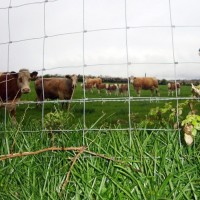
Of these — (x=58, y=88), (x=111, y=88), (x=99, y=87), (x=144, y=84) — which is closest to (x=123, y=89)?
(x=111, y=88)

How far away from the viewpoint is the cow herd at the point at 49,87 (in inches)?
328

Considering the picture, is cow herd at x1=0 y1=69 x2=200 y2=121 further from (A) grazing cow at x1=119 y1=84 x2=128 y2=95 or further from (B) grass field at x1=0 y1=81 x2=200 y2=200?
(B) grass field at x1=0 y1=81 x2=200 y2=200

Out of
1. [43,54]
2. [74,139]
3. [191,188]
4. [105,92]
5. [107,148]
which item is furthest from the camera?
[105,92]

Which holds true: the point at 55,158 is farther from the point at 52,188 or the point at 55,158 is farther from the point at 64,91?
the point at 64,91

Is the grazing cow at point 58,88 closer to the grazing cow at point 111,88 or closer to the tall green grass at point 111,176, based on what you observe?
the grazing cow at point 111,88

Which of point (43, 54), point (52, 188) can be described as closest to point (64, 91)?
point (43, 54)

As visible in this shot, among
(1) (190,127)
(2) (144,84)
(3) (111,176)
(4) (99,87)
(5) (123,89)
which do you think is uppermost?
(2) (144,84)

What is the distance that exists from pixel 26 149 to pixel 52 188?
98 centimetres

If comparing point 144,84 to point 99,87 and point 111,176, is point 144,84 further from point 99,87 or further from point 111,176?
point 111,176

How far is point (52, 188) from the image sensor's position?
276 centimetres

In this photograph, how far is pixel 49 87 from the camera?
24.5 metres

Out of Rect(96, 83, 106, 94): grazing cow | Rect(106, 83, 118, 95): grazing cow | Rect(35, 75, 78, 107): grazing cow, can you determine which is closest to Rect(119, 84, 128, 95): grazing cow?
Rect(106, 83, 118, 95): grazing cow

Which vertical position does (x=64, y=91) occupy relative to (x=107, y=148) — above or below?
above

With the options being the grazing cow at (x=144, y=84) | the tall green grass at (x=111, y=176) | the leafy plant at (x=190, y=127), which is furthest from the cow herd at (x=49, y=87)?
the tall green grass at (x=111, y=176)
